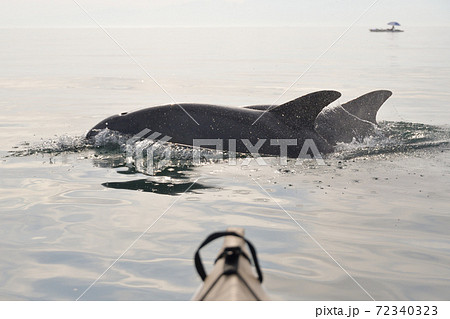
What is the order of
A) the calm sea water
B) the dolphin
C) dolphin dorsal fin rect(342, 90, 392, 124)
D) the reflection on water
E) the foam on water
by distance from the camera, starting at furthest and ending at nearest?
1. dolphin dorsal fin rect(342, 90, 392, 124)
2. the dolphin
3. the foam on water
4. the reflection on water
5. the calm sea water

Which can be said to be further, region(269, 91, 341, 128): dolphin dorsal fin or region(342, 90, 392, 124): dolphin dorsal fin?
region(342, 90, 392, 124): dolphin dorsal fin

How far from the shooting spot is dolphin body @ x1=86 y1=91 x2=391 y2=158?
11750 mm

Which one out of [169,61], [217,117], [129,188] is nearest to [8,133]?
[217,117]

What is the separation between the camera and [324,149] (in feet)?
40.2

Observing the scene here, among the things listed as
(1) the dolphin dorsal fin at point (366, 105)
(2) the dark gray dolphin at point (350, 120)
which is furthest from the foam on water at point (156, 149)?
(1) the dolphin dorsal fin at point (366, 105)

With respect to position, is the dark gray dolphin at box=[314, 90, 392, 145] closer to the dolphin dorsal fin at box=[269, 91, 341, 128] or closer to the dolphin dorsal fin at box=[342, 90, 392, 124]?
the dolphin dorsal fin at box=[342, 90, 392, 124]

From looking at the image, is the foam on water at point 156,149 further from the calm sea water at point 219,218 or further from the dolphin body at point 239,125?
the dolphin body at point 239,125

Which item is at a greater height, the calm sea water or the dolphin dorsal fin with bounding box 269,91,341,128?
the dolphin dorsal fin with bounding box 269,91,341,128

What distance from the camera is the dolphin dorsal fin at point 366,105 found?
15.4 meters

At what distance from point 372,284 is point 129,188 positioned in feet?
14.8

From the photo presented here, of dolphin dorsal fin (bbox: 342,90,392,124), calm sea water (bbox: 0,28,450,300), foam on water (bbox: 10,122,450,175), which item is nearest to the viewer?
calm sea water (bbox: 0,28,450,300)

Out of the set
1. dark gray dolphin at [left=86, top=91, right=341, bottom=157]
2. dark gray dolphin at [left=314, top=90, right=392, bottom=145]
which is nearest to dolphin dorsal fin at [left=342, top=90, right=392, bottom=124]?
dark gray dolphin at [left=314, top=90, right=392, bottom=145]

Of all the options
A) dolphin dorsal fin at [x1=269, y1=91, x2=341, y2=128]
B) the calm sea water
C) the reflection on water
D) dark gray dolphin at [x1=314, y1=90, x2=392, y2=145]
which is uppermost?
dolphin dorsal fin at [x1=269, y1=91, x2=341, y2=128]

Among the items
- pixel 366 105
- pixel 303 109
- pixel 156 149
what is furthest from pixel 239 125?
pixel 366 105
